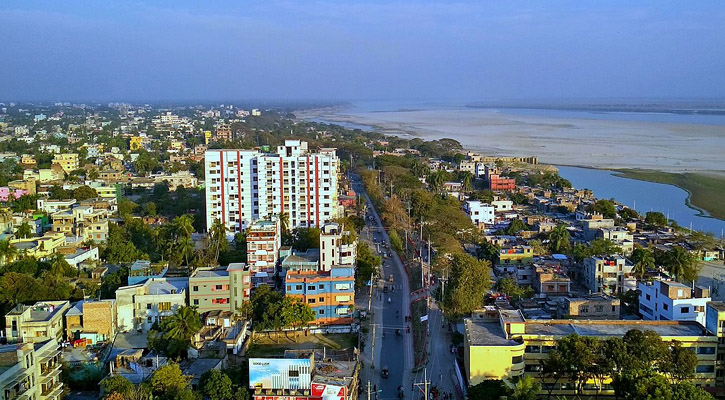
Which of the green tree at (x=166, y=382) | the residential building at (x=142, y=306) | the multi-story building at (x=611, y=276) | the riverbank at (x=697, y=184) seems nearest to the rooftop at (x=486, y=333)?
the green tree at (x=166, y=382)

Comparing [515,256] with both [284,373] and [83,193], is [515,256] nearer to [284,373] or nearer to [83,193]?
[284,373]

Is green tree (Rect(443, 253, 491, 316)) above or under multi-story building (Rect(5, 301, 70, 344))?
above

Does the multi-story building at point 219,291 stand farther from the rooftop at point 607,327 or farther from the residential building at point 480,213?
the residential building at point 480,213

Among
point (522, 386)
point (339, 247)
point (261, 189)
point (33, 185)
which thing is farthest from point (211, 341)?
point (33, 185)

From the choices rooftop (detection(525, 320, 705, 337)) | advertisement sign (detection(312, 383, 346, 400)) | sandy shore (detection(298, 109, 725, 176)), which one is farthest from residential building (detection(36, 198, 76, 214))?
sandy shore (detection(298, 109, 725, 176))

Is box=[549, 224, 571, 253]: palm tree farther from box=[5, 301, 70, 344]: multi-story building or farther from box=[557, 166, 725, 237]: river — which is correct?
box=[5, 301, 70, 344]: multi-story building

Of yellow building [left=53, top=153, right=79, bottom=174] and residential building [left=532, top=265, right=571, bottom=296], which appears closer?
residential building [left=532, top=265, right=571, bottom=296]

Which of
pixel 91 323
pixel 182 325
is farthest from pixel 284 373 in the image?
pixel 91 323

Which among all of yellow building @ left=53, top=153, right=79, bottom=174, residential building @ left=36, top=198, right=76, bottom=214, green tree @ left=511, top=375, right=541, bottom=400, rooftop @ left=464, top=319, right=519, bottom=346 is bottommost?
green tree @ left=511, top=375, right=541, bottom=400
